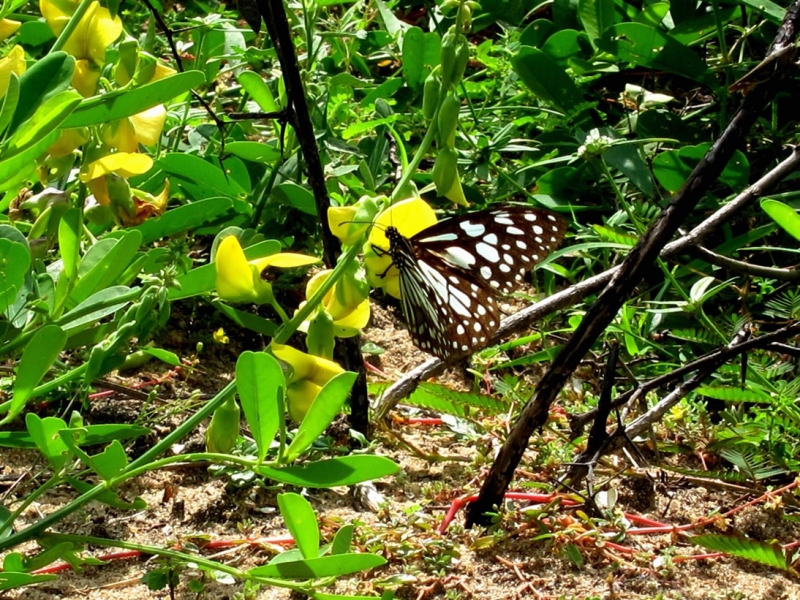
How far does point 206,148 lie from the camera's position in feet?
7.57

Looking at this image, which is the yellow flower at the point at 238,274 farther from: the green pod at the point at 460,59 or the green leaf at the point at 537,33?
the green leaf at the point at 537,33

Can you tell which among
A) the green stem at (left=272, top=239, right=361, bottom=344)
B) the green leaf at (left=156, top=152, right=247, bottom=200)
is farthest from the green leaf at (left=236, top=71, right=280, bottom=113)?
the green stem at (left=272, top=239, right=361, bottom=344)

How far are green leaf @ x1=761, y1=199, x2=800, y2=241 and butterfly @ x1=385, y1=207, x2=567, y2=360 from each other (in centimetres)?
39

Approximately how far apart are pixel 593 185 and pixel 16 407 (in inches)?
69.5

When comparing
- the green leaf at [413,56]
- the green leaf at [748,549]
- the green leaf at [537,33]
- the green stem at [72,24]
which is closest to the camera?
the green stem at [72,24]

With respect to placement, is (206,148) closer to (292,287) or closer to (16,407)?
(292,287)

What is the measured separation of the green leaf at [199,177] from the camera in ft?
6.44

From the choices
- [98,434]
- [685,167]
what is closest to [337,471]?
[98,434]

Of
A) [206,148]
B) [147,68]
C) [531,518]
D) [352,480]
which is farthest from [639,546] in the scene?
[206,148]

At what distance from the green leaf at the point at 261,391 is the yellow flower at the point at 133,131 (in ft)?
1.40

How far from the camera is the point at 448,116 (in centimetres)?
113

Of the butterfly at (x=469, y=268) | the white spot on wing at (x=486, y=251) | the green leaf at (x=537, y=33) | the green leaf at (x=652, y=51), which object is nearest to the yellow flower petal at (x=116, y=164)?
the butterfly at (x=469, y=268)

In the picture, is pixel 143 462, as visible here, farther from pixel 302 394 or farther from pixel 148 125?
pixel 148 125

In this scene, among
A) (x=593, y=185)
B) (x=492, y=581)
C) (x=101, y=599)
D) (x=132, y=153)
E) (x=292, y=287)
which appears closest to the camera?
(x=132, y=153)
